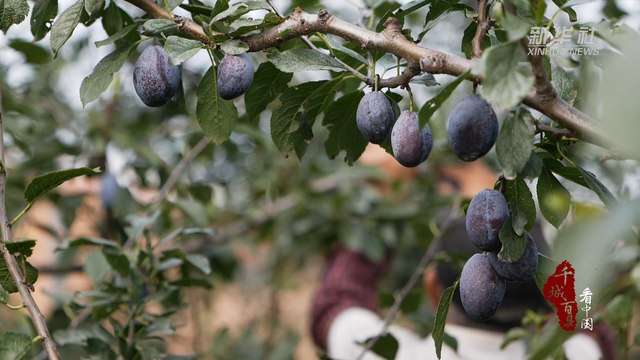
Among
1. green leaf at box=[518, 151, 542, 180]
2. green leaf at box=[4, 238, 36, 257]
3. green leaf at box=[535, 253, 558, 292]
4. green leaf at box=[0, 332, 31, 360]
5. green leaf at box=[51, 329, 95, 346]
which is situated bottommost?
green leaf at box=[51, 329, 95, 346]

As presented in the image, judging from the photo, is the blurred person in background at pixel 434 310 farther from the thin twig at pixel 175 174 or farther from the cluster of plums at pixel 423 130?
the cluster of plums at pixel 423 130

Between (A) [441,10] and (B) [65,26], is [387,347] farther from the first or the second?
(B) [65,26]

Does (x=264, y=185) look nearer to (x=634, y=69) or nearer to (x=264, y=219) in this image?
(x=264, y=219)

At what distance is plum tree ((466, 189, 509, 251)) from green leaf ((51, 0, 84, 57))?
1.62 ft

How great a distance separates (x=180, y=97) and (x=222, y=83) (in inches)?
6.0

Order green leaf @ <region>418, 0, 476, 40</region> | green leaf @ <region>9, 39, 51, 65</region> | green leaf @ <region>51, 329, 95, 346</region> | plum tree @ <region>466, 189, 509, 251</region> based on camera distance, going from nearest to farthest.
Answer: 1. plum tree @ <region>466, 189, 509, 251</region>
2. green leaf @ <region>418, 0, 476, 40</region>
3. green leaf @ <region>51, 329, 95, 346</region>
4. green leaf @ <region>9, 39, 51, 65</region>

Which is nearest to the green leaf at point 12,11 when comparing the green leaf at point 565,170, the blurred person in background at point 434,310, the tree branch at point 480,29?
the tree branch at point 480,29

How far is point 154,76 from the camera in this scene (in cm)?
61

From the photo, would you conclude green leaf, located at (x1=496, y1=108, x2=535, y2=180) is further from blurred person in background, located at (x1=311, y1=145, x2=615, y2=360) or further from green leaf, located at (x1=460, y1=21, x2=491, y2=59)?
blurred person in background, located at (x1=311, y1=145, x2=615, y2=360)

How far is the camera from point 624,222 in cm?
34

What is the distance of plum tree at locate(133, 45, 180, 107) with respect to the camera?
0.61 m

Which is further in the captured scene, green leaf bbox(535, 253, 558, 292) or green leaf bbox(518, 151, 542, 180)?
green leaf bbox(535, 253, 558, 292)

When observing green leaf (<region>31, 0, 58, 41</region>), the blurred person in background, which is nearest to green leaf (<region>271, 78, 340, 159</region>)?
green leaf (<region>31, 0, 58, 41</region>)

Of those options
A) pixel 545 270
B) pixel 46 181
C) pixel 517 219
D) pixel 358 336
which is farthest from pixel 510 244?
pixel 358 336
